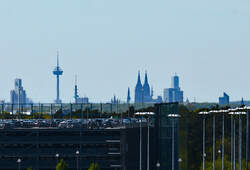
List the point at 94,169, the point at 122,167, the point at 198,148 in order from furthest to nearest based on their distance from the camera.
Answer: the point at 122,167
the point at 198,148
the point at 94,169

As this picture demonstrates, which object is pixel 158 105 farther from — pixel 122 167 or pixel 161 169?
pixel 122 167

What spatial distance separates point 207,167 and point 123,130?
36.1 meters

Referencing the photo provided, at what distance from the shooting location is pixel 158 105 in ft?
538

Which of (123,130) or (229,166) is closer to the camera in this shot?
(229,166)

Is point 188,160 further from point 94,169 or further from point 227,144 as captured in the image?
point 94,169

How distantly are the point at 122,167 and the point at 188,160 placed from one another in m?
31.9

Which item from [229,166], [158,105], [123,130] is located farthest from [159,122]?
[123,130]

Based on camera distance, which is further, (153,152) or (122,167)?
(122,167)

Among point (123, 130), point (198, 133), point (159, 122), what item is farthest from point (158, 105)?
point (123, 130)

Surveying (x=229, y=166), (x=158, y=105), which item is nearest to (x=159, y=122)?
(x=158, y=105)

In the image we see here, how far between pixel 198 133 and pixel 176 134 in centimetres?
1343

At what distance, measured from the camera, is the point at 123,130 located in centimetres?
19875

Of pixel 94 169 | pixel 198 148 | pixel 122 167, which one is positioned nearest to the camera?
pixel 94 169

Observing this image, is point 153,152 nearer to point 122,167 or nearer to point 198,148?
point 198,148
